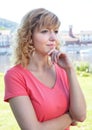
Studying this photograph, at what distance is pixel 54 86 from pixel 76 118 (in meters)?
0.18

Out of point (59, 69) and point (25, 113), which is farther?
point (59, 69)

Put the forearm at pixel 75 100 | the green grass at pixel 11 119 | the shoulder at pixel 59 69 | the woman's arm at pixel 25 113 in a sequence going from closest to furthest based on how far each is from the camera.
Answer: the woman's arm at pixel 25 113, the forearm at pixel 75 100, the shoulder at pixel 59 69, the green grass at pixel 11 119

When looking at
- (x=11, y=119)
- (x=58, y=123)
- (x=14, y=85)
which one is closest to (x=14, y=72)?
(x=14, y=85)

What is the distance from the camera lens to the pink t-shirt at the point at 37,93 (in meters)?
1.48

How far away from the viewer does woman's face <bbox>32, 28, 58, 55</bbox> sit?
1519 millimetres

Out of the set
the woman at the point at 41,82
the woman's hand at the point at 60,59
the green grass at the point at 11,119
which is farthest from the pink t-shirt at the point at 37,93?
the green grass at the point at 11,119

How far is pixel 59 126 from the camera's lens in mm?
1546

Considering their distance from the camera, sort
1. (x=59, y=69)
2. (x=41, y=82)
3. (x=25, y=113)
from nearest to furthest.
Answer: (x=25, y=113) < (x=41, y=82) < (x=59, y=69)

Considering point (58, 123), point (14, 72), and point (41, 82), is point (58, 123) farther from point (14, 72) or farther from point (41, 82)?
point (14, 72)

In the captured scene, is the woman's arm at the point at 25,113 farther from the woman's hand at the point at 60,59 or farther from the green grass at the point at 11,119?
the green grass at the point at 11,119

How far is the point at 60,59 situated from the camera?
63.3 inches

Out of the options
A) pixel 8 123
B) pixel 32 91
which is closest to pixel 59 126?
pixel 32 91

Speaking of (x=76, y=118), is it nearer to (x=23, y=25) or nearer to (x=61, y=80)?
(x=61, y=80)

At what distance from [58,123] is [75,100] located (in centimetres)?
13
